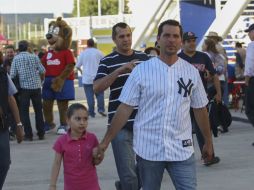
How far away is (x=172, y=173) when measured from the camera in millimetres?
5461

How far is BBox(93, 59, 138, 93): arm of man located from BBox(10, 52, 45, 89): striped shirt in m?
6.91

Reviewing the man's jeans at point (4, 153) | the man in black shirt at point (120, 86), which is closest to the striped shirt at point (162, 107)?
the man in black shirt at point (120, 86)

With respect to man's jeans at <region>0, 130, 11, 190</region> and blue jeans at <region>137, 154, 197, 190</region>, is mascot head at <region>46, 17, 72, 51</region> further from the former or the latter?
blue jeans at <region>137, 154, 197, 190</region>

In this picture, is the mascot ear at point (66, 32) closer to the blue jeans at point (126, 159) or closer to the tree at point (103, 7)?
the blue jeans at point (126, 159)

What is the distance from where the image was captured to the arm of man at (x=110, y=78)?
20.6 ft

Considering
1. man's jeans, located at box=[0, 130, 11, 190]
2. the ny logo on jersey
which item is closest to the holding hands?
the ny logo on jersey

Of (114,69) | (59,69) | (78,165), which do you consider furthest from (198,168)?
(59,69)

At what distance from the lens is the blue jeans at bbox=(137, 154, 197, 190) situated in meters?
5.41

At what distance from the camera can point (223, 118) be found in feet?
37.6

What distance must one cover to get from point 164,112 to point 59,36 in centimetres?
915

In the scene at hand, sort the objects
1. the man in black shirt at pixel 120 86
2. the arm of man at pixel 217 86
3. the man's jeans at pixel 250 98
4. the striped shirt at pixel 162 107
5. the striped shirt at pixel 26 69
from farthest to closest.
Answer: the striped shirt at pixel 26 69 < the man's jeans at pixel 250 98 < the arm of man at pixel 217 86 < the man in black shirt at pixel 120 86 < the striped shirt at pixel 162 107

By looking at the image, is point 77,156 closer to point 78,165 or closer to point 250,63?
point 78,165

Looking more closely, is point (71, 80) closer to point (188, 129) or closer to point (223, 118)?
point (223, 118)

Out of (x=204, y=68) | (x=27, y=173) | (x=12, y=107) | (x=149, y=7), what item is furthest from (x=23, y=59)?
(x=149, y=7)
